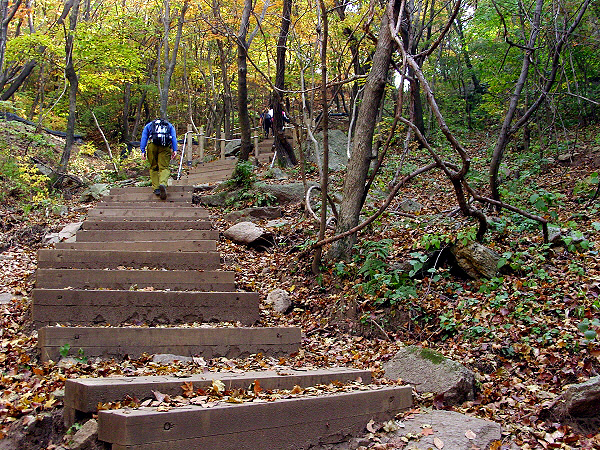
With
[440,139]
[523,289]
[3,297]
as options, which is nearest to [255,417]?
[523,289]

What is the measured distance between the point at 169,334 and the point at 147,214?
501 cm

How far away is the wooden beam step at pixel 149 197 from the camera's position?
445 inches

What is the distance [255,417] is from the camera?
122 inches

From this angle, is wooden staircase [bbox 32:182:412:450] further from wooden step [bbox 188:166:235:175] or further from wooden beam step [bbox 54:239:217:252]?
wooden step [bbox 188:166:235:175]

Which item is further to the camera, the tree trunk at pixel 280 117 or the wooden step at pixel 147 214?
the tree trunk at pixel 280 117

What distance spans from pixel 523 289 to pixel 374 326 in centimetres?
192

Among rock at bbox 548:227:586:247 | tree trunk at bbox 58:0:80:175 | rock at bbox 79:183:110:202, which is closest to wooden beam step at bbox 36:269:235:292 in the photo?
rock at bbox 548:227:586:247

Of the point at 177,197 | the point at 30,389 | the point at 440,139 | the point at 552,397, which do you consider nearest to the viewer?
the point at 30,389

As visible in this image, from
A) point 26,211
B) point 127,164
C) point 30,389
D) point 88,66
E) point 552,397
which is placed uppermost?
point 88,66

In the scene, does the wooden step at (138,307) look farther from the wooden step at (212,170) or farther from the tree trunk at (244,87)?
the wooden step at (212,170)

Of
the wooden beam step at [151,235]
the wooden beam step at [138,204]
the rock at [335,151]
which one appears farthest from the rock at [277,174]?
the wooden beam step at [151,235]

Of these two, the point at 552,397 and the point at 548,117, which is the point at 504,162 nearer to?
the point at 548,117

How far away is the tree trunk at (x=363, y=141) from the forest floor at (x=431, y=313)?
1.45 feet

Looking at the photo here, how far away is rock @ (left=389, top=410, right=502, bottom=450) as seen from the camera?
3584 millimetres
